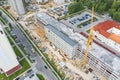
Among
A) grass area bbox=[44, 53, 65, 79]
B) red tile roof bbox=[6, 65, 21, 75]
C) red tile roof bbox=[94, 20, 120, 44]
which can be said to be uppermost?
red tile roof bbox=[94, 20, 120, 44]

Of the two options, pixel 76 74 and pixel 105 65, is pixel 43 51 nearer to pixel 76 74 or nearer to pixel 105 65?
pixel 76 74

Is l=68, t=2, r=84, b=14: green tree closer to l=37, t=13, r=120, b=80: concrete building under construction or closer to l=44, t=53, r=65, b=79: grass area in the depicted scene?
l=37, t=13, r=120, b=80: concrete building under construction

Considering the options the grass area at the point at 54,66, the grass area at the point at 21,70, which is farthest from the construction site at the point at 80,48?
the grass area at the point at 21,70

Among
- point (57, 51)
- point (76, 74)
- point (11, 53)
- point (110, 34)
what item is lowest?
point (76, 74)

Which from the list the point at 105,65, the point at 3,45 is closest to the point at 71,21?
the point at 105,65

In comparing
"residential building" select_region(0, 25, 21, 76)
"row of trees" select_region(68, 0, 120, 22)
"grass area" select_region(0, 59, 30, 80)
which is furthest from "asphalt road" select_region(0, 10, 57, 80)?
"row of trees" select_region(68, 0, 120, 22)

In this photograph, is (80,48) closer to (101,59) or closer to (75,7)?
(101,59)

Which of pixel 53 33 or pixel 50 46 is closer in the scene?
pixel 53 33

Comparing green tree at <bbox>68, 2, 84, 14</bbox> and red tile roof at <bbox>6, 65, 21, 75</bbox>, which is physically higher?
green tree at <bbox>68, 2, 84, 14</bbox>
